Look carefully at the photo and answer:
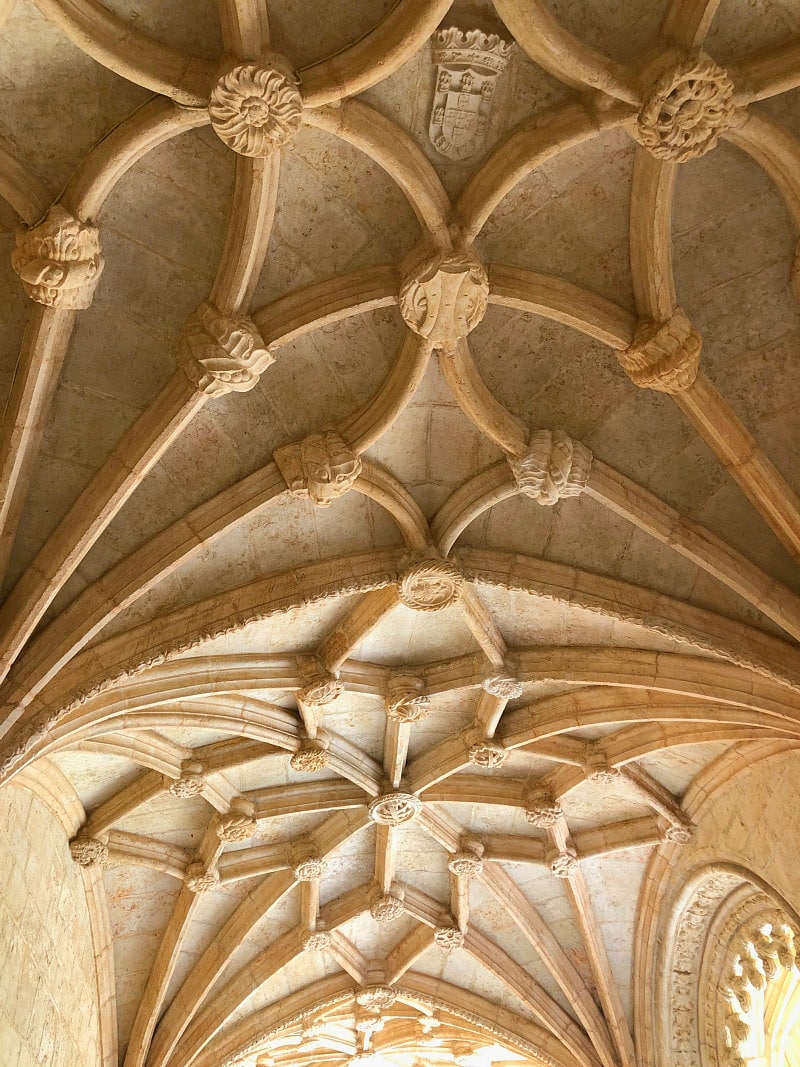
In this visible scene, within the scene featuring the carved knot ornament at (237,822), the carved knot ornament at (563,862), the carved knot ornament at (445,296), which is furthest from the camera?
the carved knot ornament at (563,862)

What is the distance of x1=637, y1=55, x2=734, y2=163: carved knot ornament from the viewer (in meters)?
5.25

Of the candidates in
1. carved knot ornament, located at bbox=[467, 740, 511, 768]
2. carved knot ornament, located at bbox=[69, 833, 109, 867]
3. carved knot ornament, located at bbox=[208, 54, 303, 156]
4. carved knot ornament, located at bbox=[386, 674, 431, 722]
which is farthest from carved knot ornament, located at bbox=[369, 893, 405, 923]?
carved knot ornament, located at bbox=[208, 54, 303, 156]

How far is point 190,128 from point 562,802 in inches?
291

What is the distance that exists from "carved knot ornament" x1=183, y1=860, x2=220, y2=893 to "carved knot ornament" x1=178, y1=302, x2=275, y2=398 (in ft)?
19.4

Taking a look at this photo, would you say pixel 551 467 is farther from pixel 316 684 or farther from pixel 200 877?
pixel 200 877

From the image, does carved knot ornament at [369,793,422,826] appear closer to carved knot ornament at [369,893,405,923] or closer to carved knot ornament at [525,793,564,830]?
carved knot ornament at [525,793,564,830]

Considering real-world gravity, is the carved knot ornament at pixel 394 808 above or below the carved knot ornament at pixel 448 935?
above

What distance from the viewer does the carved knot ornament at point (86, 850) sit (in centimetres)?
977

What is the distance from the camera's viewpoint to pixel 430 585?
25.5 ft

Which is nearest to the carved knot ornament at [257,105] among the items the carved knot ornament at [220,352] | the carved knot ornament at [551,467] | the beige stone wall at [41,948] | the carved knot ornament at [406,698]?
the carved knot ornament at [220,352]

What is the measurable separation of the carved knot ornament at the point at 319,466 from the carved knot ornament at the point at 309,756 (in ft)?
10.2

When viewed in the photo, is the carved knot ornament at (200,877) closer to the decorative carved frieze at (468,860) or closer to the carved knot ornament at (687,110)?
the decorative carved frieze at (468,860)

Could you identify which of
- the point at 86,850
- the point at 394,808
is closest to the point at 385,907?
the point at 394,808

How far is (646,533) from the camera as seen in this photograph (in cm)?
755
